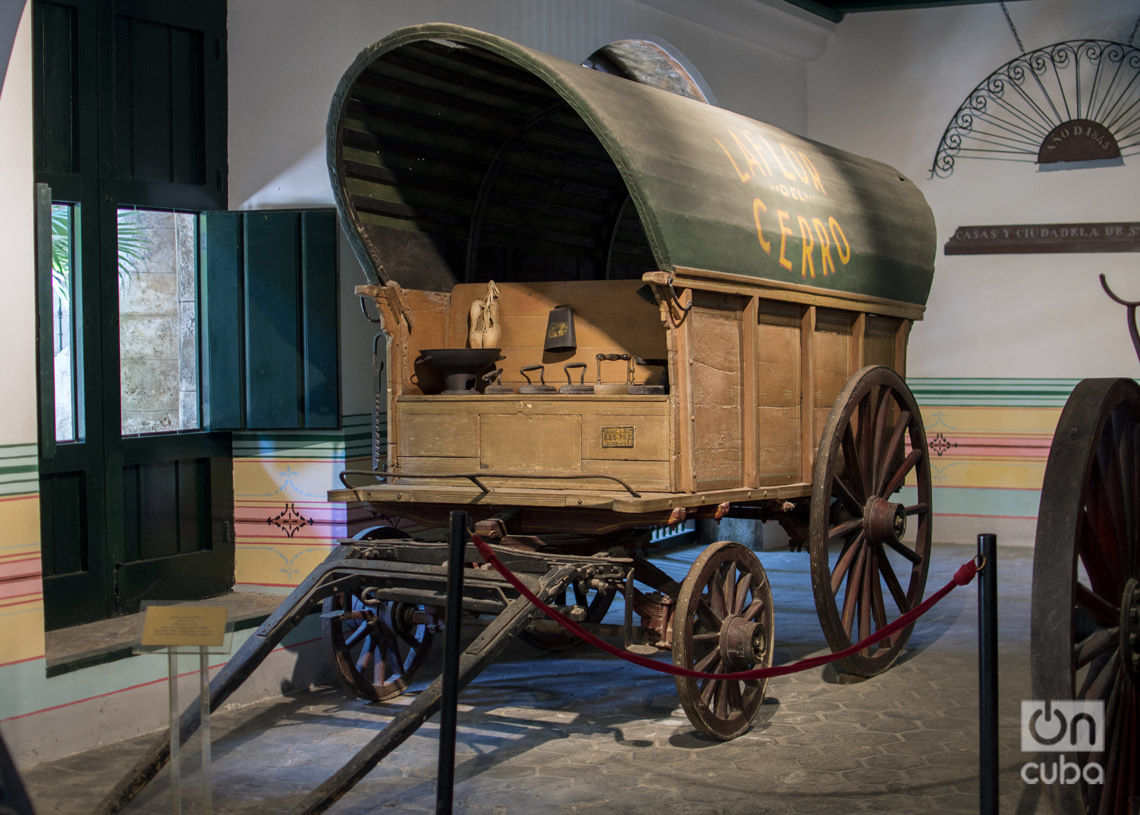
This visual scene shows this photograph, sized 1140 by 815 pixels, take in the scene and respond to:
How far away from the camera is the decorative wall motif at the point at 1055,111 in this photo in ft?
31.9

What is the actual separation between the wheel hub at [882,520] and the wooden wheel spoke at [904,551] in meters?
0.06

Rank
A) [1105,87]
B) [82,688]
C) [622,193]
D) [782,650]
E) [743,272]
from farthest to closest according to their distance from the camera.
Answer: [1105,87] → [622,193] → [782,650] → [743,272] → [82,688]

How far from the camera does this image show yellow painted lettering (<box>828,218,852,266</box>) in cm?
611

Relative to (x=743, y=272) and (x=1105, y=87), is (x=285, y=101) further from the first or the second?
(x=1105, y=87)

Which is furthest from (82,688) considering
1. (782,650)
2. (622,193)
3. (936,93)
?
(936,93)

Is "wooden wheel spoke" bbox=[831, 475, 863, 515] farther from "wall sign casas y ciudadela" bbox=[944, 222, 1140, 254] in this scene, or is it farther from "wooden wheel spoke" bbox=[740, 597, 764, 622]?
"wall sign casas y ciudadela" bbox=[944, 222, 1140, 254]

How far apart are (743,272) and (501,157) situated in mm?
1620

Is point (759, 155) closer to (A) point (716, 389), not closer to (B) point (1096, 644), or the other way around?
(A) point (716, 389)

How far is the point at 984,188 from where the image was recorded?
10.1 meters

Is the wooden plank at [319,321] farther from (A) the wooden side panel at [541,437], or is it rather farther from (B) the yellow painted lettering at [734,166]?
(B) the yellow painted lettering at [734,166]

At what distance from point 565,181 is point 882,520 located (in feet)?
8.29

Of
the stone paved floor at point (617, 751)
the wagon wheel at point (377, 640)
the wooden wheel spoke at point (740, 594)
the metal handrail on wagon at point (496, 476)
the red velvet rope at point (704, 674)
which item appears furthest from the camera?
the wagon wheel at point (377, 640)

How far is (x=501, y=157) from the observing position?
6.31 m

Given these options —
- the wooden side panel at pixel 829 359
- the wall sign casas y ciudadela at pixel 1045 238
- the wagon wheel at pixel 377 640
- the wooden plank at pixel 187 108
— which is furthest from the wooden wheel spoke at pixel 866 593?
the wall sign casas y ciudadela at pixel 1045 238
